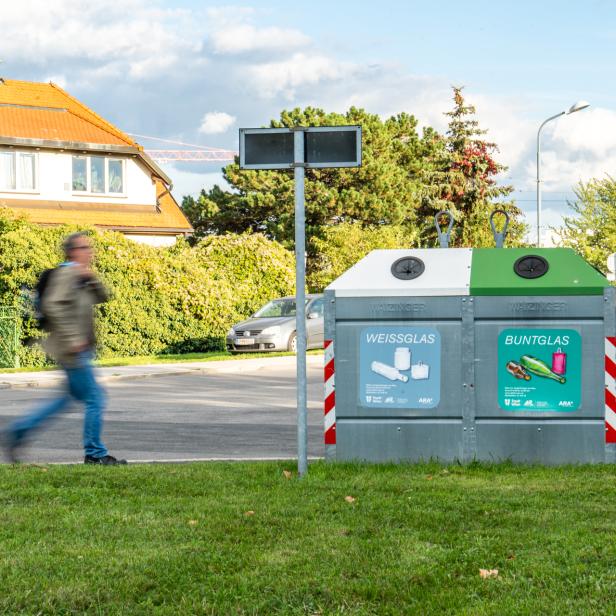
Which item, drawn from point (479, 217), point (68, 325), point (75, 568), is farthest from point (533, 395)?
point (479, 217)

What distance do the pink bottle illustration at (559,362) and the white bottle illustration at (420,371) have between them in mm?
946

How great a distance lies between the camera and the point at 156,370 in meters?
Answer: 22.4

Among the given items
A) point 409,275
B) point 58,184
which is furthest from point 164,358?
point 409,275

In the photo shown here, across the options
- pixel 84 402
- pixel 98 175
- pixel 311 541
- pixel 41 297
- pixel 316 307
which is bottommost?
pixel 316 307

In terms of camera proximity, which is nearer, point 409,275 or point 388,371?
point 388,371

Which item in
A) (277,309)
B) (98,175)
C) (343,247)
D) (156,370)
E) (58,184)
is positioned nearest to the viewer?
(156,370)

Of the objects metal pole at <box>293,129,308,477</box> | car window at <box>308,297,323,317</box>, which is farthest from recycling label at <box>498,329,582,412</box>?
car window at <box>308,297,323,317</box>

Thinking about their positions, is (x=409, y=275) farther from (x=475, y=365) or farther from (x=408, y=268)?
(x=475, y=365)

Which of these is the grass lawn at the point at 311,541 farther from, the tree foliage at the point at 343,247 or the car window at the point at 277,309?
the tree foliage at the point at 343,247

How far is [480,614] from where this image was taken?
14.8 feet

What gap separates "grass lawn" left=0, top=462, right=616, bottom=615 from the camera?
15.5ft

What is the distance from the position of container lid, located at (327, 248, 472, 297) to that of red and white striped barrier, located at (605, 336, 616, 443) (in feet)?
3.74

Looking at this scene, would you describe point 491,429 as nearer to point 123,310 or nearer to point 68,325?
point 68,325

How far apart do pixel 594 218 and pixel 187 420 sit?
1641 inches
